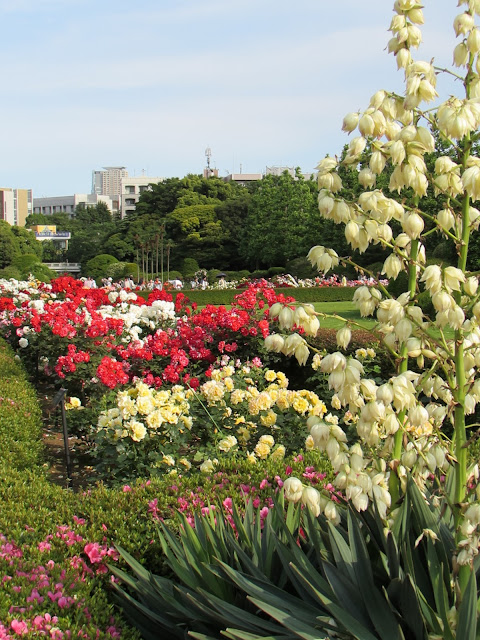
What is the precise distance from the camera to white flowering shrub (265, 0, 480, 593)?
5.99 ft

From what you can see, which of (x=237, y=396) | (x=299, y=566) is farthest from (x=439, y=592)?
(x=237, y=396)

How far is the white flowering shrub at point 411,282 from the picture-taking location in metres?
1.83

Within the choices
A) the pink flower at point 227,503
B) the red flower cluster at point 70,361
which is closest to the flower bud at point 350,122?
the pink flower at point 227,503

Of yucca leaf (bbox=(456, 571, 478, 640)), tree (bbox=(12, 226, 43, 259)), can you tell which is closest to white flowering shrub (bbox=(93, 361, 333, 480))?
yucca leaf (bbox=(456, 571, 478, 640))

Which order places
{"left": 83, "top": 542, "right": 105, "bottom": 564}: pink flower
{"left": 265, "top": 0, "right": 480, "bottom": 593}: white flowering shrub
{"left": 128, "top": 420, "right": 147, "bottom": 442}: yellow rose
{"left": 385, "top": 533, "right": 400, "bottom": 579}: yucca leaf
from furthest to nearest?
{"left": 128, "top": 420, "right": 147, "bottom": 442}: yellow rose < {"left": 83, "top": 542, "right": 105, "bottom": 564}: pink flower < {"left": 385, "top": 533, "right": 400, "bottom": 579}: yucca leaf < {"left": 265, "top": 0, "right": 480, "bottom": 593}: white flowering shrub

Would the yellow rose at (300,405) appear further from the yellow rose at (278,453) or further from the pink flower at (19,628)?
the pink flower at (19,628)

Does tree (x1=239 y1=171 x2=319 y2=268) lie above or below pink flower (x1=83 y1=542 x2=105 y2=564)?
above

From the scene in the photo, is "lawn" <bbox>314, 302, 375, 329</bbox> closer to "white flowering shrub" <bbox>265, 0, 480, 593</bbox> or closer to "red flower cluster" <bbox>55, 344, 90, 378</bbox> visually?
"red flower cluster" <bbox>55, 344, 90, 378</bbox>

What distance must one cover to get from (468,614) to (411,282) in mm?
936

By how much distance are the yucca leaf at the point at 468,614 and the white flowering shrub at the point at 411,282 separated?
0.11 m

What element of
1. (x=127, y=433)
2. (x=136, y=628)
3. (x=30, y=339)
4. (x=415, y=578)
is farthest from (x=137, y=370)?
(x=415, y=578)

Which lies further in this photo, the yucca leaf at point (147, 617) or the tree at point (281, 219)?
A: the tree at point (281, 219)

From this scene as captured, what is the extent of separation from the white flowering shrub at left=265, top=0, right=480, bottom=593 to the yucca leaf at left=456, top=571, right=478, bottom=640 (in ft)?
0.36

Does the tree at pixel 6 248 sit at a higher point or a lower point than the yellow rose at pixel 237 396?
higher
